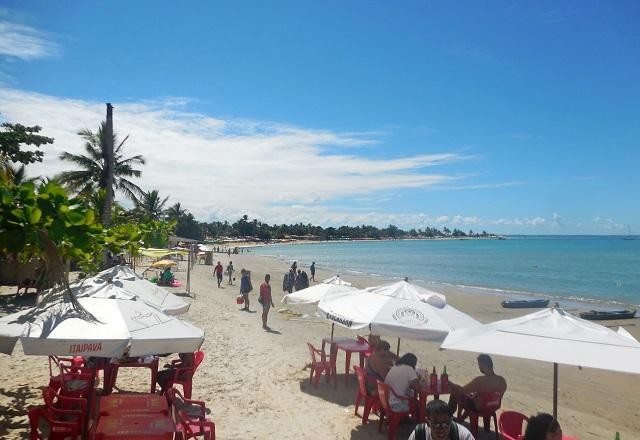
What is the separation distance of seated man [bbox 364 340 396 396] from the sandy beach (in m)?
0.57

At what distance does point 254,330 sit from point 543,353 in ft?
32.8

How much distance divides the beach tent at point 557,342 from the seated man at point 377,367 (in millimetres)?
1869

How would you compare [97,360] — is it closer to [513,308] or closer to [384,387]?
[384,387]

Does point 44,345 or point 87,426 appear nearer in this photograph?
point 44,345

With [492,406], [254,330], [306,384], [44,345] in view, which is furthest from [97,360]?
[254,330]

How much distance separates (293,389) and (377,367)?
2.01 metres

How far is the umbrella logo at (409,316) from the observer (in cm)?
623

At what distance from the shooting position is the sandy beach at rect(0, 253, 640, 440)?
653 cm

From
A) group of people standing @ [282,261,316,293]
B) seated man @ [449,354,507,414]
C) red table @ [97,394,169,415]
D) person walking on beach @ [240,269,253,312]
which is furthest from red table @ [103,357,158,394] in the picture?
group of people standing @ [282,261,316,293]

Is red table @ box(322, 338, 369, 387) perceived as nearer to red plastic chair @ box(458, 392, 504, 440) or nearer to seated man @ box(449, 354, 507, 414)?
seated man @ box(449, 354, 507, 414)

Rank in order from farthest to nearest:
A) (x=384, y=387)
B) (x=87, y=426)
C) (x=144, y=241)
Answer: (x=144, y=241)
(x=384, y=387)
(x=87, y=426)

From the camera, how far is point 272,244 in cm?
16738

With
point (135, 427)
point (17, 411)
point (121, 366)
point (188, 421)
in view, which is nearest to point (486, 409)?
point (188, 421)

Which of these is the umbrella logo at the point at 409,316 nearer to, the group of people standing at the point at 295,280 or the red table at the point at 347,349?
the red table at the point at 347,349
